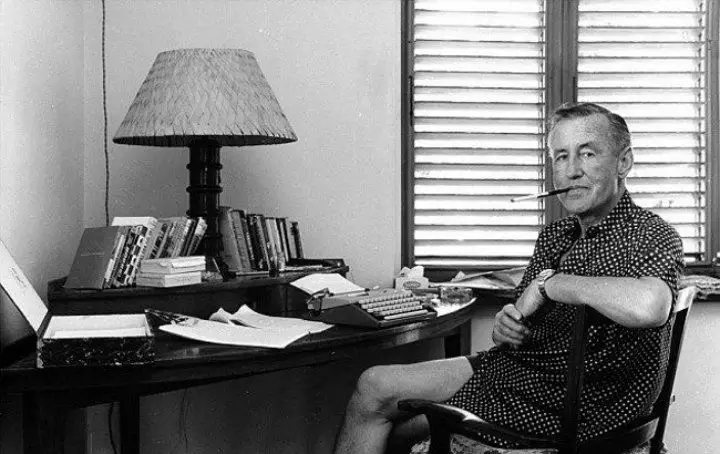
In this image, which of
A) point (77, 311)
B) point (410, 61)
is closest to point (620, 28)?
point (410, 61)

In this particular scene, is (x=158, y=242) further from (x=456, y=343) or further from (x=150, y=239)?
(x=456, y=343)

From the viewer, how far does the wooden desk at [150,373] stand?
149cm

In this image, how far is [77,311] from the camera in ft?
6.50

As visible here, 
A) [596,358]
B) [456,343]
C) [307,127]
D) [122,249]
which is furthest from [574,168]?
[307,127]

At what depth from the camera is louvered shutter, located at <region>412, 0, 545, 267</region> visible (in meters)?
3.15

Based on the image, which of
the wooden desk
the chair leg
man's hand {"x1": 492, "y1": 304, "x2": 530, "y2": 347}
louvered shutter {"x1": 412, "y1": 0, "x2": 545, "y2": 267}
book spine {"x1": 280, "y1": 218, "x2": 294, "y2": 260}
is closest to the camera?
the wooden desk

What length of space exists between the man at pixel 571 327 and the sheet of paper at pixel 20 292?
0.79m

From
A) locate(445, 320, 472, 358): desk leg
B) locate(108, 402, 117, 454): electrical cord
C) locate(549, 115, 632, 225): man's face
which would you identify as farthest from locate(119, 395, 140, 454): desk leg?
locate(549, 115, 632, 225): man's face

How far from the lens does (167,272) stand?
2.10 meters

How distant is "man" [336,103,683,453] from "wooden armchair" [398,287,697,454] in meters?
0.04

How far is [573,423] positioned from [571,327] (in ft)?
1.18

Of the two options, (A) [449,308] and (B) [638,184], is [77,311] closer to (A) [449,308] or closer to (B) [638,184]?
(A) [449,308]

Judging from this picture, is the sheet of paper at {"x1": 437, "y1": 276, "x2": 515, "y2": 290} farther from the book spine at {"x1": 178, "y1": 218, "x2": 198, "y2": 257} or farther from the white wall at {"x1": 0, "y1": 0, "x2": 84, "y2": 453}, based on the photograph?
the white wall at {"x1": 0, "y1": 0, "x2": 84, "y2": 453}

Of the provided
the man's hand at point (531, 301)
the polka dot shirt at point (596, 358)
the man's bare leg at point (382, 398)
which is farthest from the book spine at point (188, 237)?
the man's hand at point (531, 301)
